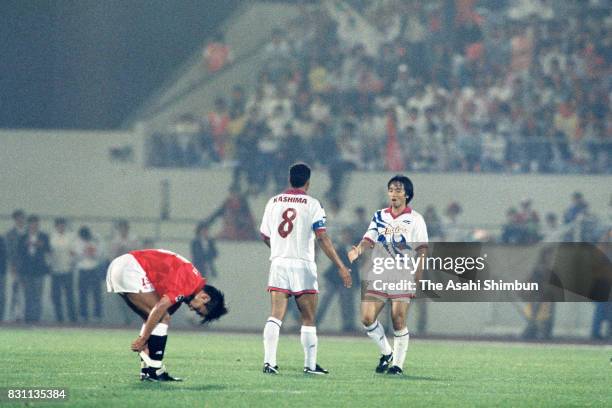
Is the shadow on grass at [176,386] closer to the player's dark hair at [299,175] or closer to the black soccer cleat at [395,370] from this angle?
the player's dark hair at [299,175]

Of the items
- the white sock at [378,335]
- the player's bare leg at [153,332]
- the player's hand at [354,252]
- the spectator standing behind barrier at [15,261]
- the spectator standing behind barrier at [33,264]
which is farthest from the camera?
the spectator standing behind barrier at [15,261]

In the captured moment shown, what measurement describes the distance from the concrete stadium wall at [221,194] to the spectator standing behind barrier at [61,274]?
1.52 ft

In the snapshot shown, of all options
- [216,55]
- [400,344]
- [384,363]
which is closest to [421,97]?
[216,55]

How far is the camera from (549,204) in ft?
84.4

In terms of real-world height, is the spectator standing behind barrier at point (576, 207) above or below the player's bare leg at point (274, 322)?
above

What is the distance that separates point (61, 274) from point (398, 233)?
42.3 ft

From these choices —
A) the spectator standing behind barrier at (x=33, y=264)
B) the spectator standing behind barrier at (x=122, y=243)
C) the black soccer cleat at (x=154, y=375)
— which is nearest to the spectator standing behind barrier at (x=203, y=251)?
the spectator standing behind barrier at (x=122, y=243)

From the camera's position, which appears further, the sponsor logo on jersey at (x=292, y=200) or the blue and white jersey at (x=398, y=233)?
the blue and white jersey at (x=398, y=233)

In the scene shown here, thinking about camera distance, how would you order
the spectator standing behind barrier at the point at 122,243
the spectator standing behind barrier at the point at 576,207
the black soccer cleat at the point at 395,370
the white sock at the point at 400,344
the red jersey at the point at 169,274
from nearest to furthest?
the red jersey at the point at 169,274, the white sock at the point at 400,344, the black soccer cleat at the point at 395,370, the spectator standing behind barrier at the point at 576,207, the spectator standing behind barrier at the point at 122,243

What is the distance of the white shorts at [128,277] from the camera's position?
36.2 feet

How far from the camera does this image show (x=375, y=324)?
13.4 meters

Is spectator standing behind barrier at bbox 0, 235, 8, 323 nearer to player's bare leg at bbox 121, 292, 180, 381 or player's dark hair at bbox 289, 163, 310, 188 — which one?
player's dark hair at bbox 289, 163, 310, 188

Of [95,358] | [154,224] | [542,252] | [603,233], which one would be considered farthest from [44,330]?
[603,233]

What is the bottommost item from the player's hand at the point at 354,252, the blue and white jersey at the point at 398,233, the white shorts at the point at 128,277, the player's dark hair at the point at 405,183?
the white shorts at the point at 128,277
